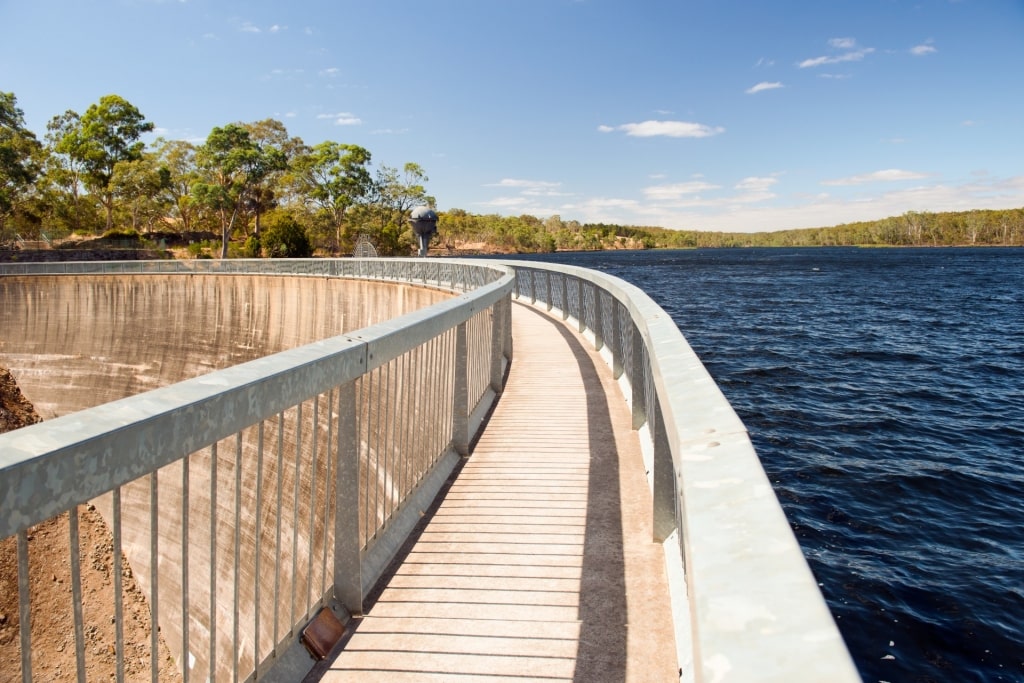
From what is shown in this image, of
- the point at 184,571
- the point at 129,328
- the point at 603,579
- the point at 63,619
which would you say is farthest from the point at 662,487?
the point at 129,328

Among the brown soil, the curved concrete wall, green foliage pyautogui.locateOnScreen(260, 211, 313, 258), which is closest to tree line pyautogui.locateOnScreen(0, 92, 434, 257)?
green foliage pyautogui.locateOnScreen(260, 211, 313, 258)

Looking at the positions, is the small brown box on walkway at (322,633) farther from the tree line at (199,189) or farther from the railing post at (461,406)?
the tree line at (199,189)

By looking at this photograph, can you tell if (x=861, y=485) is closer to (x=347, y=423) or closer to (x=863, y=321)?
(x=347, y=423)

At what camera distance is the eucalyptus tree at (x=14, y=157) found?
186 feet

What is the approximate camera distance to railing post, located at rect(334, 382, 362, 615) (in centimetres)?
303

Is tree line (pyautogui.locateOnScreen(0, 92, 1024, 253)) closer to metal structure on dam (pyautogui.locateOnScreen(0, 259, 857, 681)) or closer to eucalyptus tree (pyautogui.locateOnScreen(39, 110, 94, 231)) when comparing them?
eucalyptus tree (pyautogui.locateOnScreen(39, 110, 94, 231))

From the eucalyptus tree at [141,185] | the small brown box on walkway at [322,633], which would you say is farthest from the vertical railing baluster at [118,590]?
the eucalyptus tree at [141,185]

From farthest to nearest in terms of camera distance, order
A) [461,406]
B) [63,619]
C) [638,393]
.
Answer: [63,619]
[638,393]
[461,406]

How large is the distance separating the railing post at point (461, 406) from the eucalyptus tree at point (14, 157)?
66.7 meters

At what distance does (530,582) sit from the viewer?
3424 mm

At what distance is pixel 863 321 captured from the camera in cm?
3806

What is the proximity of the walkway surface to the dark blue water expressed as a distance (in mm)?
5011

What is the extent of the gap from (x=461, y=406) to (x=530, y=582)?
2.18 m

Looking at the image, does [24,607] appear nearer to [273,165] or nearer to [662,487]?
[662,487]
